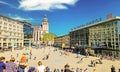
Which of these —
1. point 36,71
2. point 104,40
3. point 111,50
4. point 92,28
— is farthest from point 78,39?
point 36,71

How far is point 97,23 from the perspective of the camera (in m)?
80.2

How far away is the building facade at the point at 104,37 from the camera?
212 feet

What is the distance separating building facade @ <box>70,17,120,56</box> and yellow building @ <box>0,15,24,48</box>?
44494mm

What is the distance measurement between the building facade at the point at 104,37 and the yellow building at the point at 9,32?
44494mm

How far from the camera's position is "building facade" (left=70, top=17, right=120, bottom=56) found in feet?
212

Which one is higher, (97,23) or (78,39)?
(97,23)

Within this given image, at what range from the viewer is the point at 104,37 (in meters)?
72.2

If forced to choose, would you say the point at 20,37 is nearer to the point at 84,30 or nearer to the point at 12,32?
the point at 12,32

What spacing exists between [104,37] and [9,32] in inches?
2540

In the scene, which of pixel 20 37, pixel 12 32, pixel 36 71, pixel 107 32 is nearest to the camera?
pixel 36 71

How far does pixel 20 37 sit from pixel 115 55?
3432 inches

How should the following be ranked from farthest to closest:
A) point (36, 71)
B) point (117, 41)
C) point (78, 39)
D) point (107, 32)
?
point (78, 39)
point (107, 32)
point (117, 41)
point (36, 71)

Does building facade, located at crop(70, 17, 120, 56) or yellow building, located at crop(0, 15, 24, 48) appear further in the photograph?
yellow building, located at crop(0, 15, 24, 48)

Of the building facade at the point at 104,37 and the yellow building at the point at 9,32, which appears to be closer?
the building facade at the point at 104,37
